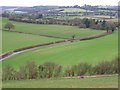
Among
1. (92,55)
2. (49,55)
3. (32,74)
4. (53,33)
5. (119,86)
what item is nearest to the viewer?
(119,86)

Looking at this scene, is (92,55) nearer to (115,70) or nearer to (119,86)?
(115,70)

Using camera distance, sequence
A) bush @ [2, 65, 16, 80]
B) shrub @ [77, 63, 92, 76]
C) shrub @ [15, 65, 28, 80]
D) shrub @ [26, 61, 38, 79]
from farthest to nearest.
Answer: shrub @ [77, 63, 92, 76] < shrub @ [26, 61, 38, 79] < bush @ [2, 65, 16, 80] < shrub @ [15, 65, 28, 80]

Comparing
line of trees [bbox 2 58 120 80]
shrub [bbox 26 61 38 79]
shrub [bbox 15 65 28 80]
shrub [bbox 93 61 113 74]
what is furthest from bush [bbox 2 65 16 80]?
shrub [bbox 93 61 113 74]

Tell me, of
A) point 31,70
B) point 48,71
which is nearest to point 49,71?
point 48,71

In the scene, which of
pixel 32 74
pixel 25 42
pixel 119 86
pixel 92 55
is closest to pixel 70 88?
pixel 119 86

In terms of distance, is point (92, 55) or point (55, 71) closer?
point (55, 71)

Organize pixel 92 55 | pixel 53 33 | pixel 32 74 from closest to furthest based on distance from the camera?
1. pixel 32 74
2. pixel 92 55
3. pixel 53 33

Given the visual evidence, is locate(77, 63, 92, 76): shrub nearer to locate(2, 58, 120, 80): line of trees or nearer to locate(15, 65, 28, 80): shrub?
locate(2, 58, 120, 80): line of trees

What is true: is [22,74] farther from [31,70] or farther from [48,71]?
[48,71]
